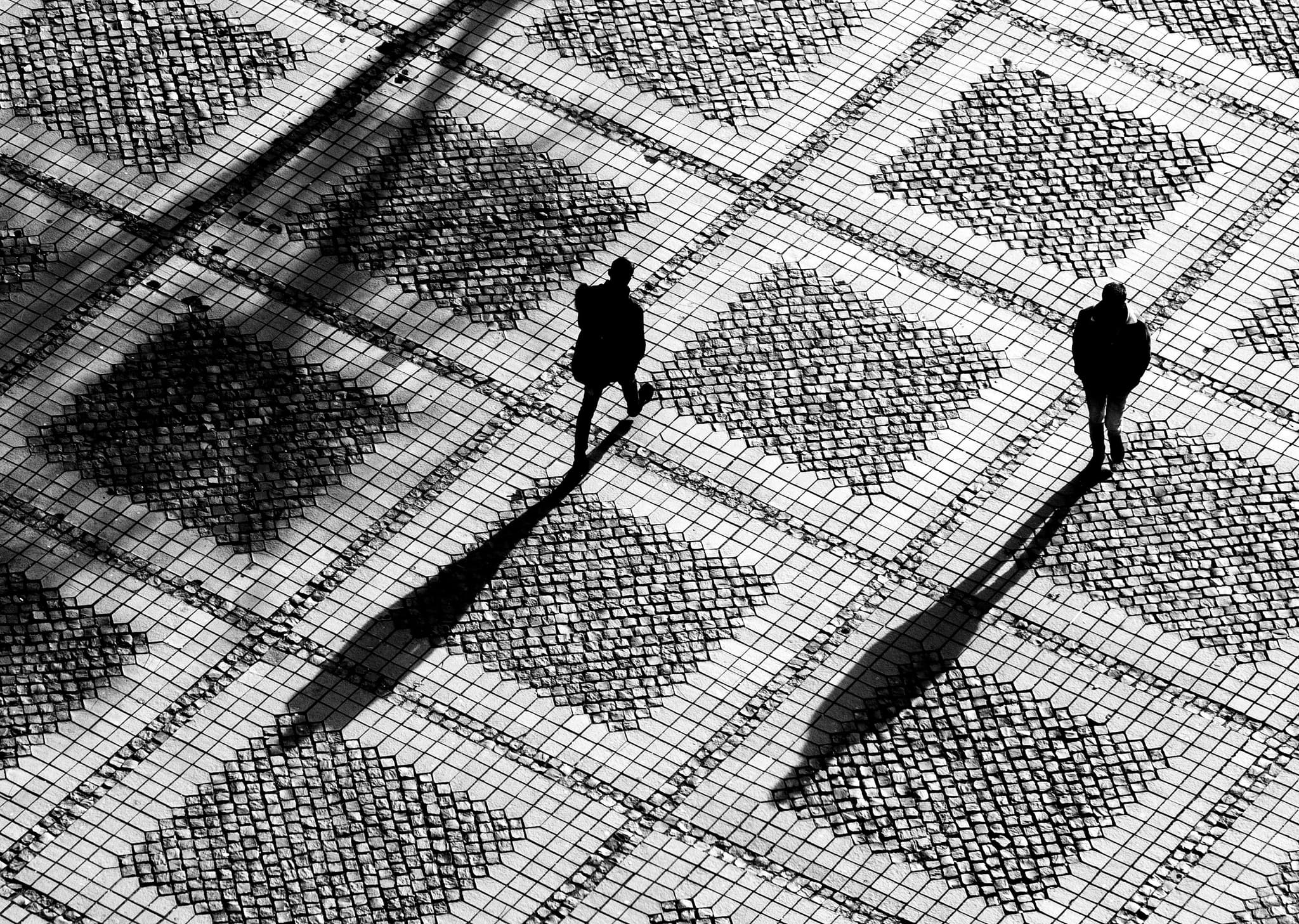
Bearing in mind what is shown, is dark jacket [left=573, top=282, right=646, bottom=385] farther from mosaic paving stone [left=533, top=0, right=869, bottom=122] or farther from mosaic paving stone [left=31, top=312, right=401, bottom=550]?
mosaic paving stone [left=533, top=0, right=869, bottom=122]

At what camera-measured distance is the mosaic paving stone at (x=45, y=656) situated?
11.4 meters

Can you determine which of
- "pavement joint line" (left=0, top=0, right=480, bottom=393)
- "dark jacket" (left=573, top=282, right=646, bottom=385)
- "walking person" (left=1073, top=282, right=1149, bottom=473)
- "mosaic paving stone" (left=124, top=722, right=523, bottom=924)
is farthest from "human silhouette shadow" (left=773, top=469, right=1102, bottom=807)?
"pavement joint line" (left=0, top=0, right=480, bottom=393)

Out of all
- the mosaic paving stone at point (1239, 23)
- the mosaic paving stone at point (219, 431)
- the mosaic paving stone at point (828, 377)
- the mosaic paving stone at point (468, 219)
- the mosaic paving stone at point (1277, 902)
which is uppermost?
the mosaic paving stone at point (1239, 23)

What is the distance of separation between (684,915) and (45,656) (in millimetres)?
3759

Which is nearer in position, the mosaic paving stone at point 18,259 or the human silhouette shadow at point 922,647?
the human silhouette shadow at point 922,647

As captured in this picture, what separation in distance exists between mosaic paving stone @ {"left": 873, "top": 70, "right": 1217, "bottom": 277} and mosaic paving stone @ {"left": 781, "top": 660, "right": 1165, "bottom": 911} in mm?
3618

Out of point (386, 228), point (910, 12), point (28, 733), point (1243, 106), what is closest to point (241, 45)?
point (386, 228)

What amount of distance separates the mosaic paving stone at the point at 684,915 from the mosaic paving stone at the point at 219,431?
10.7 ft

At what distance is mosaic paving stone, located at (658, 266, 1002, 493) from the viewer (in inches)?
509

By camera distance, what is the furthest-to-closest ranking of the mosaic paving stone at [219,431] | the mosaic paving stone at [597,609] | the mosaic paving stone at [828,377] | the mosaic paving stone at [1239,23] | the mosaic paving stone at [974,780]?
the mosaic paving stone at [1239,23]
the mosaic paving stone at [828,377]
the mosaic paving stone at [219,431]
the mosaic paving stone at [597,609]
the mosaic paving stone at [974,780]

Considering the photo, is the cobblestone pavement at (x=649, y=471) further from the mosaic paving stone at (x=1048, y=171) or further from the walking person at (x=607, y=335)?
the walking person at (x=607, y=335)

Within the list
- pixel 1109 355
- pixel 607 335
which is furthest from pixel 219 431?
pixel 1109 355

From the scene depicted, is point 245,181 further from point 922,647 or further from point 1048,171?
point 922,647

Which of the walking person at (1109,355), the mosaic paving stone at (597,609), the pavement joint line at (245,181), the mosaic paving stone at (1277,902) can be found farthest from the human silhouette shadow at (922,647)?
the pavement joint line at (245,181)
